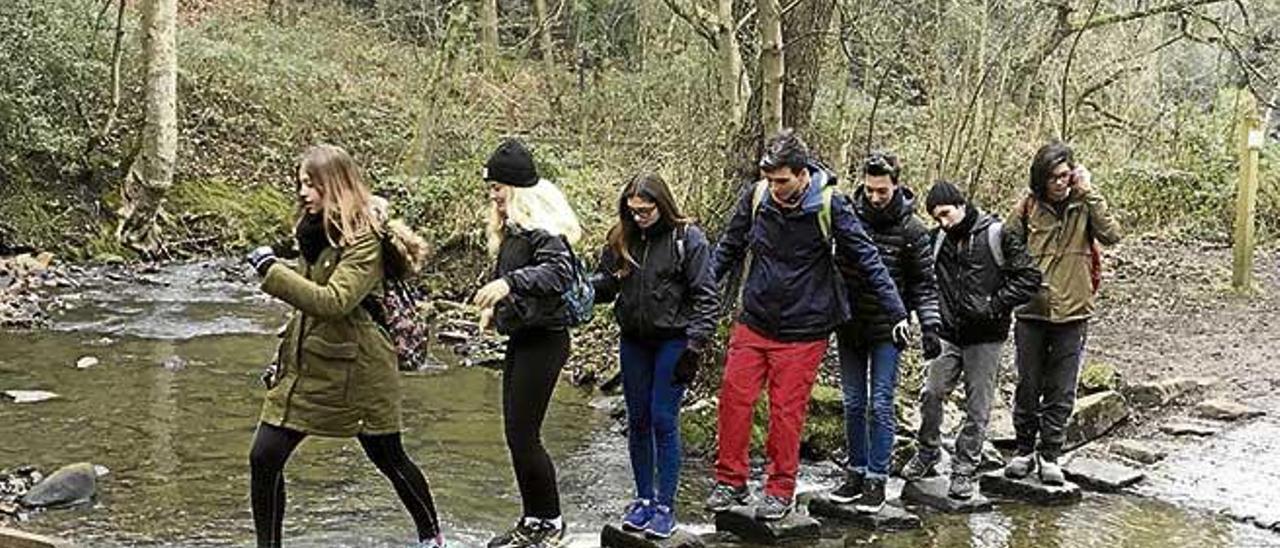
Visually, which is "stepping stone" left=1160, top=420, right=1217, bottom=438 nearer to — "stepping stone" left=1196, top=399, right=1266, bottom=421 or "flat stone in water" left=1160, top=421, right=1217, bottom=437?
"flat stone in water" left=1160, top=421, right=1217, bottom=437

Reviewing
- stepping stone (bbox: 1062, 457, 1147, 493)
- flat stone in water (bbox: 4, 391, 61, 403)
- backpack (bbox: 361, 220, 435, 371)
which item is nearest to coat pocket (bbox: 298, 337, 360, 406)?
backpack (bbox: 361, 220, 435, 371)

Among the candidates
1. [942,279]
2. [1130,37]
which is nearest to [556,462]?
[942,279]

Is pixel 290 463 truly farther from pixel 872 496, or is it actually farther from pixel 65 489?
pixel 872 496

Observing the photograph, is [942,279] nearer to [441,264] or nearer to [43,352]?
[43,352]

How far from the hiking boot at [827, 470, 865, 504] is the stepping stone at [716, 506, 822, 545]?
0.31 metres

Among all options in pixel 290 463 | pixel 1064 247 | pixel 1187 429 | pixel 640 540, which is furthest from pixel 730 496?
pixel 1187 429

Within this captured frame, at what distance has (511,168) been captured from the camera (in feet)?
18.3

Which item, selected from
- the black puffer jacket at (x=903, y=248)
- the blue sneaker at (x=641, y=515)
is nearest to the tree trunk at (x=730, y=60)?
the black puffer jacket at (x=903, y=248)

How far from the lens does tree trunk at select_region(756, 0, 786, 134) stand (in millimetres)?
8617

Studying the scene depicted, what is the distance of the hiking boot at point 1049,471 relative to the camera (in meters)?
7.19

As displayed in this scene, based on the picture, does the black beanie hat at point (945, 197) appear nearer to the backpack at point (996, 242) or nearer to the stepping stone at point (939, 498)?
the backpack at point (996, 242)

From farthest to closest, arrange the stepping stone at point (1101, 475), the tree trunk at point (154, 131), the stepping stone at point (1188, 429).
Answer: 1. the tree trunk at point (154, 131)
2. the stepping stone at point (1188, 429)
3. the stepping stone at point (1101, 475)

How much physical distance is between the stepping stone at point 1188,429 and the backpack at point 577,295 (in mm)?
4806

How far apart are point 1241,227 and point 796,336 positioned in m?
10.1
